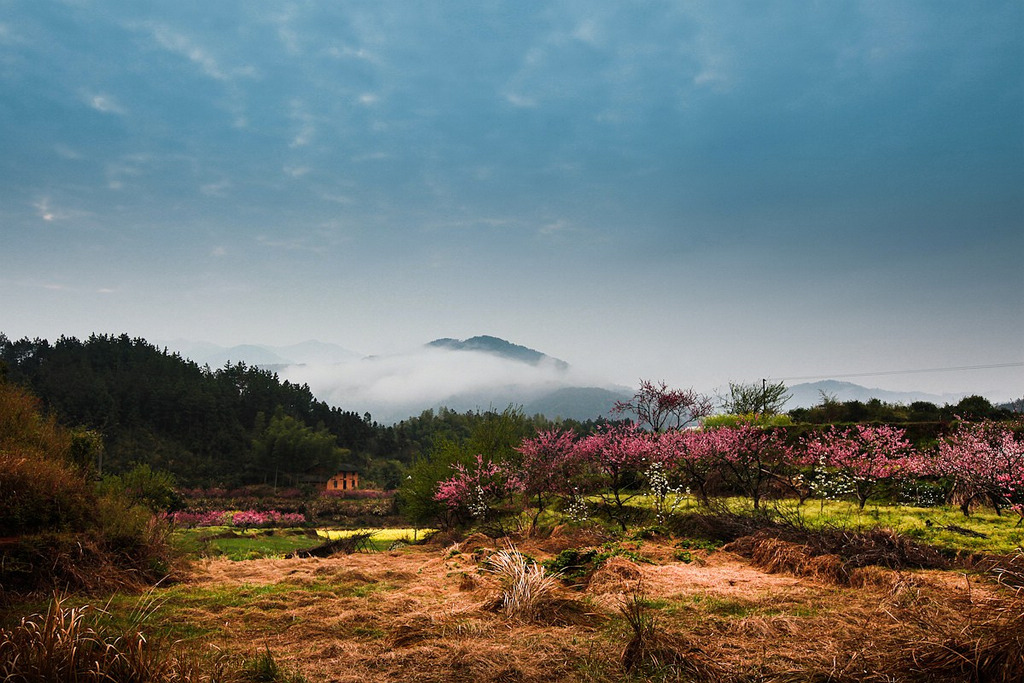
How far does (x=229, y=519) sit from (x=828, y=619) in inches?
1335

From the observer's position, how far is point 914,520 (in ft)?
38.8

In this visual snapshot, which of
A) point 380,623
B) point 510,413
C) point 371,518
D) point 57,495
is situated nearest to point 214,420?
point 371,518

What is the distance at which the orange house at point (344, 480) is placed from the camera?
213ft

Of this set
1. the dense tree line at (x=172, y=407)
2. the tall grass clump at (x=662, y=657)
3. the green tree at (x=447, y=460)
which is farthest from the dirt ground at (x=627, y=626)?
the dense tree line at (x=172, y=407)

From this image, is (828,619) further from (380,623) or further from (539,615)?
(380,623)

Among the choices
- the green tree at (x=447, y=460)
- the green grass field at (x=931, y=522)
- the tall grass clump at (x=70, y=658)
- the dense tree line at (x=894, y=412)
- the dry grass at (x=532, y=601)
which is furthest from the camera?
the dense tree line at (x=894, y=412)

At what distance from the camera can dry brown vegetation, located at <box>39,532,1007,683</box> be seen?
15.3 feet

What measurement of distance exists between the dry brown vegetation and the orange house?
56.7 meters

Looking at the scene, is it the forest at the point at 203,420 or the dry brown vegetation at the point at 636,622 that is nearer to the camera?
the dry brown vegetation at the point at 636,622

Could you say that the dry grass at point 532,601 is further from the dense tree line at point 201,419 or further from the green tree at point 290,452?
the green tree at point 290,452

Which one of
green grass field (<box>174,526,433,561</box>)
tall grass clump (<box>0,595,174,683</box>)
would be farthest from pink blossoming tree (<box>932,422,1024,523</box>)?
green grass field (<box>174,526,433,561</box>)

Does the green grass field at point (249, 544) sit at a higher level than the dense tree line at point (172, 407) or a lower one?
lower

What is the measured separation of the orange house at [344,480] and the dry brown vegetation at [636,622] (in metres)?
56.7

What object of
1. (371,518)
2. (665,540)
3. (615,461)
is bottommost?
(371,518)
